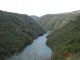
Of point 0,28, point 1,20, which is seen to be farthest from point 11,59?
point 1,20

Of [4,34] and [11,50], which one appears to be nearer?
[11,50]

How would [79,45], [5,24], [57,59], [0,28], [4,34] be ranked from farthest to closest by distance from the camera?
[5,24]
[0,28]
[4,34]
[79,45]
[57,59]

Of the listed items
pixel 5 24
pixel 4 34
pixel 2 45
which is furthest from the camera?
pixel 5 24

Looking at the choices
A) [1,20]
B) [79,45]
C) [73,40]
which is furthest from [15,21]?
[79,45]

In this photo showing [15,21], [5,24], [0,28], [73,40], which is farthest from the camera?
[15,21]

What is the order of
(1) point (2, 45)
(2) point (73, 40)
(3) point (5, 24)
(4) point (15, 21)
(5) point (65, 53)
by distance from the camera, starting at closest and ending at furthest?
1. (5) point (65, 53)
2. (2) point (73, 40)
3. (1) point (2, 45)
4. (3) point (5, 24)
5. (4) point (15, 21)

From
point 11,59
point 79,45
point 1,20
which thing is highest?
point 1,20

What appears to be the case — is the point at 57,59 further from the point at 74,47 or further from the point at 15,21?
the point at 15,21

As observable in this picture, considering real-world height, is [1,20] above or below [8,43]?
above

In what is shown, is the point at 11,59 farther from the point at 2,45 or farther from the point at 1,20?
the point at 1,20
